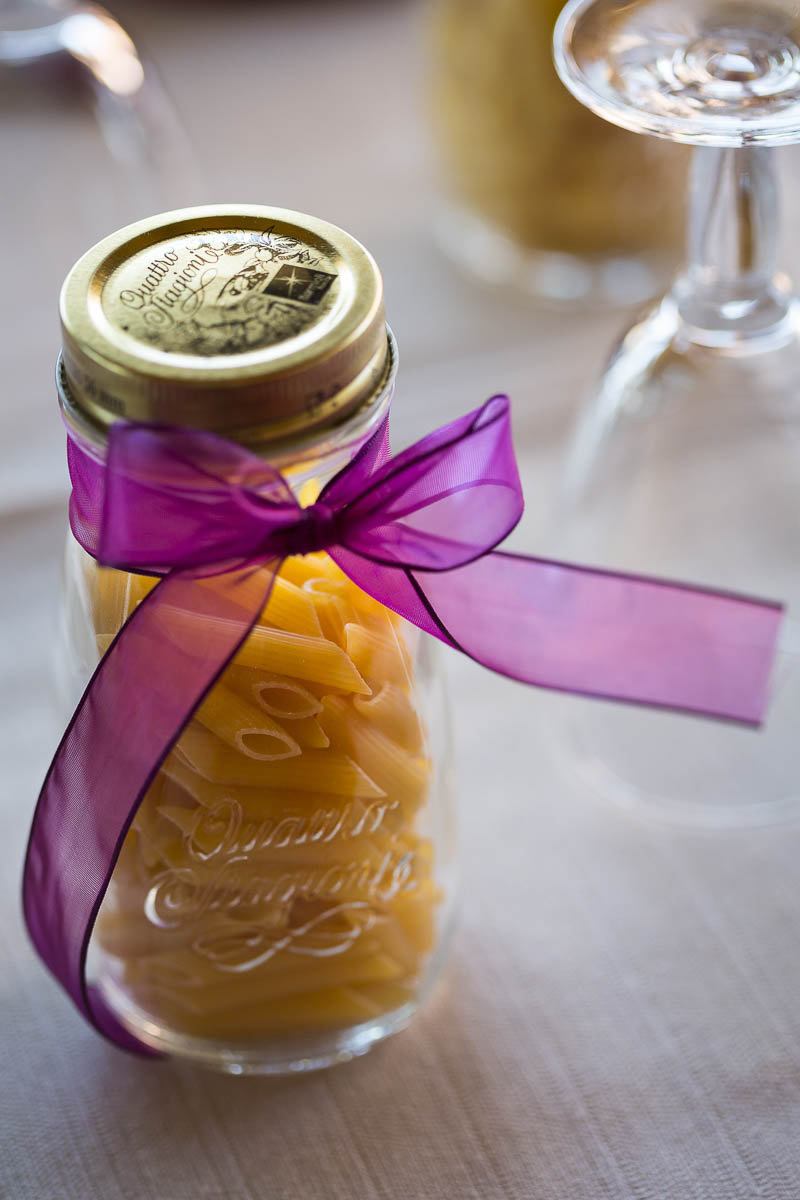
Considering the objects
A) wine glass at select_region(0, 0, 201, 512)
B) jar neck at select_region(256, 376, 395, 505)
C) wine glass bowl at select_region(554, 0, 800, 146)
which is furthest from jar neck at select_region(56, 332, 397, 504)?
wine glass at select_region(0, 0, 201, 512)

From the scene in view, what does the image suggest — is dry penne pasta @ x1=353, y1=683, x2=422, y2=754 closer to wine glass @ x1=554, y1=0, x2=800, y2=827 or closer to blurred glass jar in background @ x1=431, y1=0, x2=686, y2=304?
wine glass @ x1=554, y1=0, x2=800, y2=827

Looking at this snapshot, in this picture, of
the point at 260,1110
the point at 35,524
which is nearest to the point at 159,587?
the point at 260,1110

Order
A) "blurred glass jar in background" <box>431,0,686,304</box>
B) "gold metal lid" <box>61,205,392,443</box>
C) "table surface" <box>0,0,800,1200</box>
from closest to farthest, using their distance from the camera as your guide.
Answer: "gold metal lid" <box>61,205,392,443</box>
"table surface" <box>0,0,800,1200</box>
"blurred glass jar in background" <box>431,0,686,304</box>

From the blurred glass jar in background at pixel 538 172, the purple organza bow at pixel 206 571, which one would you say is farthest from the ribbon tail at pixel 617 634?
the blurred glass jar in background at pixel 538 172

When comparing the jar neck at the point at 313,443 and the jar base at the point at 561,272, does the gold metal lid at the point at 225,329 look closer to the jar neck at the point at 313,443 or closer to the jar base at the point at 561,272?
the jar neck at the point at 313,443

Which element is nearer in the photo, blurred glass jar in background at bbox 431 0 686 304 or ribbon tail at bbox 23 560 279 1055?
ribbon tail at bbox 23 560 279 1055

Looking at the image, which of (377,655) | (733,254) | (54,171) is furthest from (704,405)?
(54,171)
